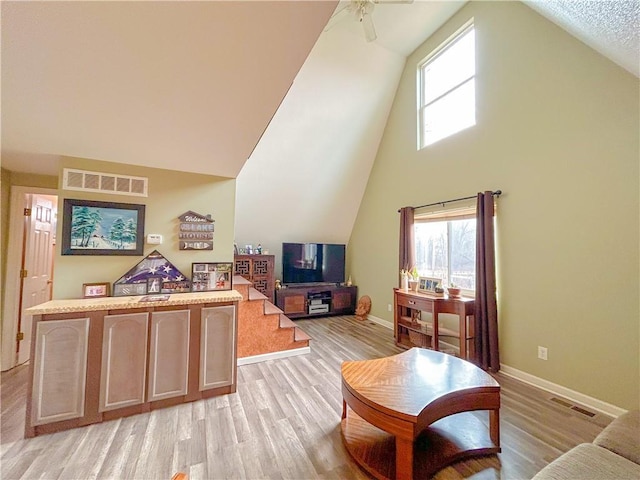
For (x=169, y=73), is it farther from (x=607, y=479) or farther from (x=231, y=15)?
(x=607, y=479)

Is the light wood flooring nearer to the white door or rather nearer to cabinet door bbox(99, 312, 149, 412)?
cabinet door bbox(99, 312, 149, 412)

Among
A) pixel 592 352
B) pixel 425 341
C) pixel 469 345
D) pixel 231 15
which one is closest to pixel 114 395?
pixel 231 15

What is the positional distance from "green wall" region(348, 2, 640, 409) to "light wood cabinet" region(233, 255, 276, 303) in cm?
310

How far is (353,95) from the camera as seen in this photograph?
4102mm

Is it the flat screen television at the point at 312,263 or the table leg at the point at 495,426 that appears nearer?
the table leg at the point at 495,426

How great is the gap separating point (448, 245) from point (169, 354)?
3610 mm

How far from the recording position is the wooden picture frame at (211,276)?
2.65 metres

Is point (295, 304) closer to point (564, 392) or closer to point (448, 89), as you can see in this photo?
point (564, 392)

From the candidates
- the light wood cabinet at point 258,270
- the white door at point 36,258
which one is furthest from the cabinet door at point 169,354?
the light wood cabinet at point 258,270

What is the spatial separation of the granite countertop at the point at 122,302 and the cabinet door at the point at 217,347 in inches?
4.2

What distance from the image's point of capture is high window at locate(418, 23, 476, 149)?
3.54 meters

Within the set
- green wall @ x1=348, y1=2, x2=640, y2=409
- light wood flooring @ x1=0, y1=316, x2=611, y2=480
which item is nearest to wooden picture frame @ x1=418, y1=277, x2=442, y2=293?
green wall @ x1=348, y1=2, x2=640, y2=409

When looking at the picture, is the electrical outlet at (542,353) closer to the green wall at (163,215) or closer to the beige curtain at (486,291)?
the beige curtain at (486,291)

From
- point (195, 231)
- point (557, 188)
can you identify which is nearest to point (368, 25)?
point (557, 188)
